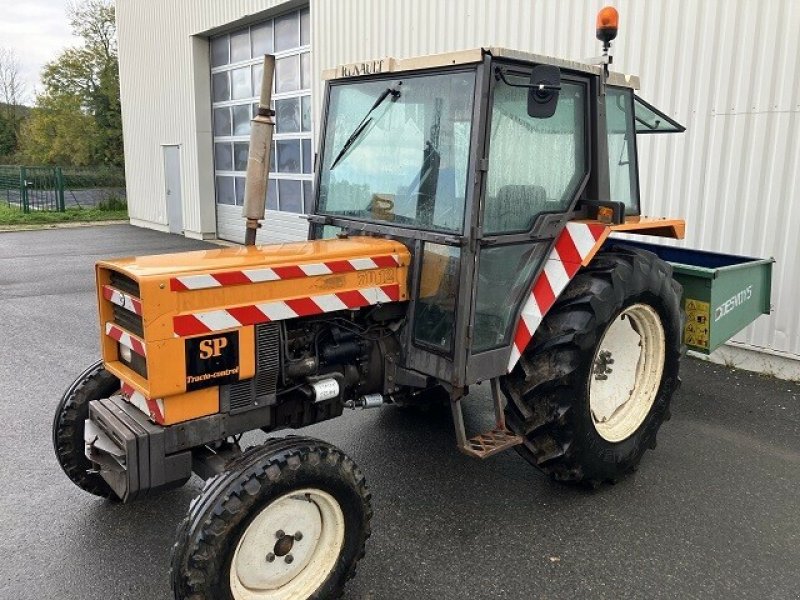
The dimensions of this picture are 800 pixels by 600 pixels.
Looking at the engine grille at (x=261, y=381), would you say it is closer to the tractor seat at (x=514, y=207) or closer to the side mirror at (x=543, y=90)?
the tractor seat at (x=514, y=207)

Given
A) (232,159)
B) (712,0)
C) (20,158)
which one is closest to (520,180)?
(712,0)

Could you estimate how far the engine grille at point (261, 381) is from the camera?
2900 mm

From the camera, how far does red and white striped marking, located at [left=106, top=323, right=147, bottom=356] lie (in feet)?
8.93

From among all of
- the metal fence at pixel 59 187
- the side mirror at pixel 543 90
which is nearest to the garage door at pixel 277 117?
the side mirror at pixel 543 90

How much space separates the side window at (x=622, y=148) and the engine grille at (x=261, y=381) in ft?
7.05

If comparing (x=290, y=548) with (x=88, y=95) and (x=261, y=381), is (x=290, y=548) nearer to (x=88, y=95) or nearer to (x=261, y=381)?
(x=261, y=381)

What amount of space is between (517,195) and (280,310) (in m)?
1.28

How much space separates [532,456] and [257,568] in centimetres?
152

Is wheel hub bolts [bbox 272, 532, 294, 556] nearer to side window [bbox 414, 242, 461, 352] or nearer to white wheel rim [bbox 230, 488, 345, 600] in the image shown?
white wheel rim [bbox 230, 488, 345, 600]

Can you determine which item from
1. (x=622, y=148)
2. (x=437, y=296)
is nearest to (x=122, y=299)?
(x=437, y=296)

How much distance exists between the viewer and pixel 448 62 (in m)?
3.11

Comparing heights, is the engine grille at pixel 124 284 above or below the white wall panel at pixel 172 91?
below

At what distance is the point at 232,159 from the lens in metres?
14.3

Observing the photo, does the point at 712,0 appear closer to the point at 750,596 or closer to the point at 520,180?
the point at 520,180
